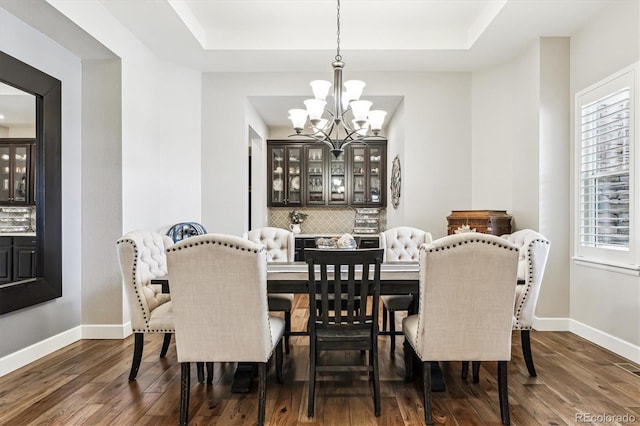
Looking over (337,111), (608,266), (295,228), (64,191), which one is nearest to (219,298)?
(337,111)

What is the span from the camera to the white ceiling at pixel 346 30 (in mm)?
3391

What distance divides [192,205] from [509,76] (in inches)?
153

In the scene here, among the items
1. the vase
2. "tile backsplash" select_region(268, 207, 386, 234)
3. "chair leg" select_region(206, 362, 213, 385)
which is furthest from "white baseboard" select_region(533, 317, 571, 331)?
the vase

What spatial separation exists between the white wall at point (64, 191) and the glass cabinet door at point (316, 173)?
3.67m

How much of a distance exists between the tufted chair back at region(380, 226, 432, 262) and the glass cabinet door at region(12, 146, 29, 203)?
289 centimetres

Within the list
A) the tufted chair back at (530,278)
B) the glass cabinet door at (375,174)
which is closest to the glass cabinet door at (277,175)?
the glass cabinet door at (375,174)

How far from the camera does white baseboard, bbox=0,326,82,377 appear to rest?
2.76 metres

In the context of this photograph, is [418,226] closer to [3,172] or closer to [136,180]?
[136,180]

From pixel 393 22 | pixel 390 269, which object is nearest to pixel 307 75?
pixel 393 22

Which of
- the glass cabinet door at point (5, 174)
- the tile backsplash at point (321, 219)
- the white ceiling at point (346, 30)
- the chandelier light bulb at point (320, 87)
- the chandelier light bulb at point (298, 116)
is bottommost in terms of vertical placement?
the tile backsplash at point (321, 219)

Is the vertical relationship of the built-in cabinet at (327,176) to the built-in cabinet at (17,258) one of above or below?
above

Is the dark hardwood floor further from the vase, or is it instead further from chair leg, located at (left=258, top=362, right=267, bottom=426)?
the vase

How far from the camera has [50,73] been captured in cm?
323

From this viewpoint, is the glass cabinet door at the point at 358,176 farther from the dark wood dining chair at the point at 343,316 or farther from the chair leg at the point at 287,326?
the dark wood dining chair at the point at 343,316
